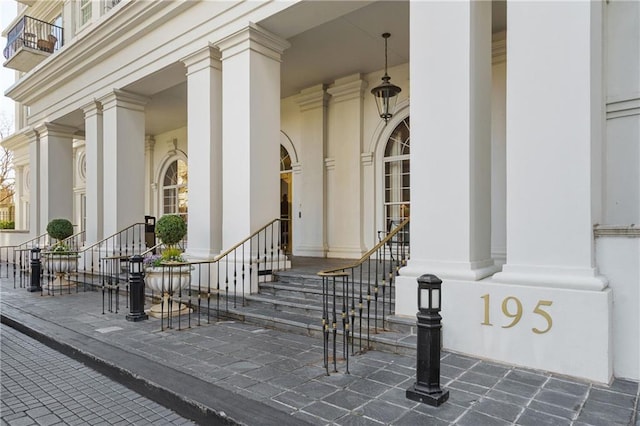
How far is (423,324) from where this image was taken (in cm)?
338

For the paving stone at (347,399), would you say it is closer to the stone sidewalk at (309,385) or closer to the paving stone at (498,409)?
the stone sidewalk at (309,385)

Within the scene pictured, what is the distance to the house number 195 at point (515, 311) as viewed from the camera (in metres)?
3.86

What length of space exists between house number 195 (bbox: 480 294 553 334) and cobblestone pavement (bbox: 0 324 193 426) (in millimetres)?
3084

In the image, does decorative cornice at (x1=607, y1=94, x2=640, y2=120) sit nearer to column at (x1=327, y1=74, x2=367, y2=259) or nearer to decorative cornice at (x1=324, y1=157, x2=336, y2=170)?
column at (x1=327, y1=74, x2=367, y2=259)

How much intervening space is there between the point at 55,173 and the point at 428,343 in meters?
14.9

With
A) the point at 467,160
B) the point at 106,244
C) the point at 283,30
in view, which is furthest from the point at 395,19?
the point at 106,244

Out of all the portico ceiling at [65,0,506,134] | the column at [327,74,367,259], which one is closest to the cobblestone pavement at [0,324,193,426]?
the portico ceiling at [65,0,506,134]

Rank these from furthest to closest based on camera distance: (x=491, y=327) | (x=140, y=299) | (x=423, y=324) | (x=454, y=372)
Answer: (x=140, y=299) < (x=491, y=327) < (x=454, y=372) < (x=423, y=324)

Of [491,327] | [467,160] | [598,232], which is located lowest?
[491,327]

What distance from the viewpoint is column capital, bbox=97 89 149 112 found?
10672 mm

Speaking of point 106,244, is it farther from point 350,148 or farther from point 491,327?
point 491,327

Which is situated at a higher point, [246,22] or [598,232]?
[246,22]

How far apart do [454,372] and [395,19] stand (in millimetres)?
6268

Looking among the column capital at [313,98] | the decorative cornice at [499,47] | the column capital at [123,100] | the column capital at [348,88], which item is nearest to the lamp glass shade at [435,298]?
the decorative cornice at [499,47]
